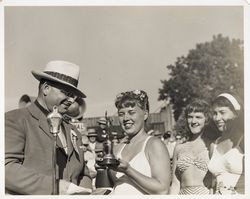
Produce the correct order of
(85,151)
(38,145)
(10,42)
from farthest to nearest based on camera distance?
1. (10,42)
2. (85,151)
3. (38,145)

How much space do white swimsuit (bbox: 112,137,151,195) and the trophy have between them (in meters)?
0.09

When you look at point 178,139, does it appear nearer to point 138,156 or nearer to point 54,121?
point 138,156

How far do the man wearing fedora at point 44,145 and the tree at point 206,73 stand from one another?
0.81m

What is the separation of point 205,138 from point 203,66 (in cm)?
61

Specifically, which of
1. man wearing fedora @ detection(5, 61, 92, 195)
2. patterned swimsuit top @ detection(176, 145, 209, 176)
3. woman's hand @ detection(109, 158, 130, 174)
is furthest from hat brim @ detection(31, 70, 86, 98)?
patterned swimsuit top @ detection(176, 145, 209, 176)

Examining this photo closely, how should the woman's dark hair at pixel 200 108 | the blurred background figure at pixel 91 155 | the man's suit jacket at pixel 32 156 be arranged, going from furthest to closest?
the woman's dark hair at pixel 200 108 < the blurred background figure at pixel 91 155 < the man's suit jacket at pixel 32 156

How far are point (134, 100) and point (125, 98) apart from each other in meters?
0.08

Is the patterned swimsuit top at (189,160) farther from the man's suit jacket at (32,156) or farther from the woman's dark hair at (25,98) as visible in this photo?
the woman's dark hair at (25,98)

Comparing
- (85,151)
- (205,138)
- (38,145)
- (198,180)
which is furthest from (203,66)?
(38,145)

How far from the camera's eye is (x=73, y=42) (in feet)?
11.5

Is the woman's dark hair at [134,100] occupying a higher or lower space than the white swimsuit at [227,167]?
higher

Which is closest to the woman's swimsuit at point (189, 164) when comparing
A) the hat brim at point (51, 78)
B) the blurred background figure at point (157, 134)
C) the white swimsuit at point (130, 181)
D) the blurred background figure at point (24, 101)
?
the blurred background figure at point (157, 134)

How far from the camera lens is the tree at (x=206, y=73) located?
343 cm

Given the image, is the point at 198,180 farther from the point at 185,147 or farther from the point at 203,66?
the point at 203,66
